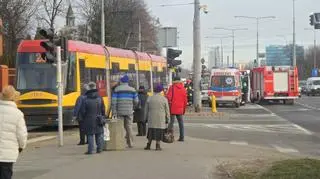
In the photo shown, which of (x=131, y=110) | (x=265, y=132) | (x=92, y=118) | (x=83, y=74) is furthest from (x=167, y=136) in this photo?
(x=83, y=74)

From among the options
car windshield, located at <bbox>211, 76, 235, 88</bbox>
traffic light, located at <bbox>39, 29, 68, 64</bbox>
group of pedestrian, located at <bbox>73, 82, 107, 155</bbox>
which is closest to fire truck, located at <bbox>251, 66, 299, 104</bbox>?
car windshield, located at <bbox>211, 76, 235, 88</bbox>

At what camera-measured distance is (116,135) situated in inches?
638

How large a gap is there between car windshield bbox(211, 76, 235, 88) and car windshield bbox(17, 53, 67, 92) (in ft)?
76.7

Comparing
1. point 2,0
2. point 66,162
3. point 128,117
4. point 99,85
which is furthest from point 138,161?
point 2,0

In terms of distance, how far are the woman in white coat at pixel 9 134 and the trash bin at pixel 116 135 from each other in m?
7.65

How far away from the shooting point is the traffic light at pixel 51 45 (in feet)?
57.6

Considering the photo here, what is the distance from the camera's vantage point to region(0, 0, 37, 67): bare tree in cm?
5356

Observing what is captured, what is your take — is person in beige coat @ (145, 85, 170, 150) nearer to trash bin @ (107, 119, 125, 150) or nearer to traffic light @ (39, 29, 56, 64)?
trash bin @ (107, 119, 125, 150)

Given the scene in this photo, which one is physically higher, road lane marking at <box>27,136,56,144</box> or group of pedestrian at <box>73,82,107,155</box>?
group of pedestrian at <box>73,82,107,155</box>

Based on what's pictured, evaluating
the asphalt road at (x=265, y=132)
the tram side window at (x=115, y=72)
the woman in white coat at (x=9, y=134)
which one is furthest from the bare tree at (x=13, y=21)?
the woman in white coat at (x=9, y=134)

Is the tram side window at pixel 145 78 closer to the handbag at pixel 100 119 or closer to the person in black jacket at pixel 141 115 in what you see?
the person in black jacket at pixel 141 115

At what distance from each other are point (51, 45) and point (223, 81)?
3006cm

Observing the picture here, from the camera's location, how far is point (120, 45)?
72438mm

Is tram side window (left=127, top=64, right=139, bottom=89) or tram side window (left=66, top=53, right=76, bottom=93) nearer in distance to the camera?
tram side window (left=66, top=53, right=76, bottom=93)
